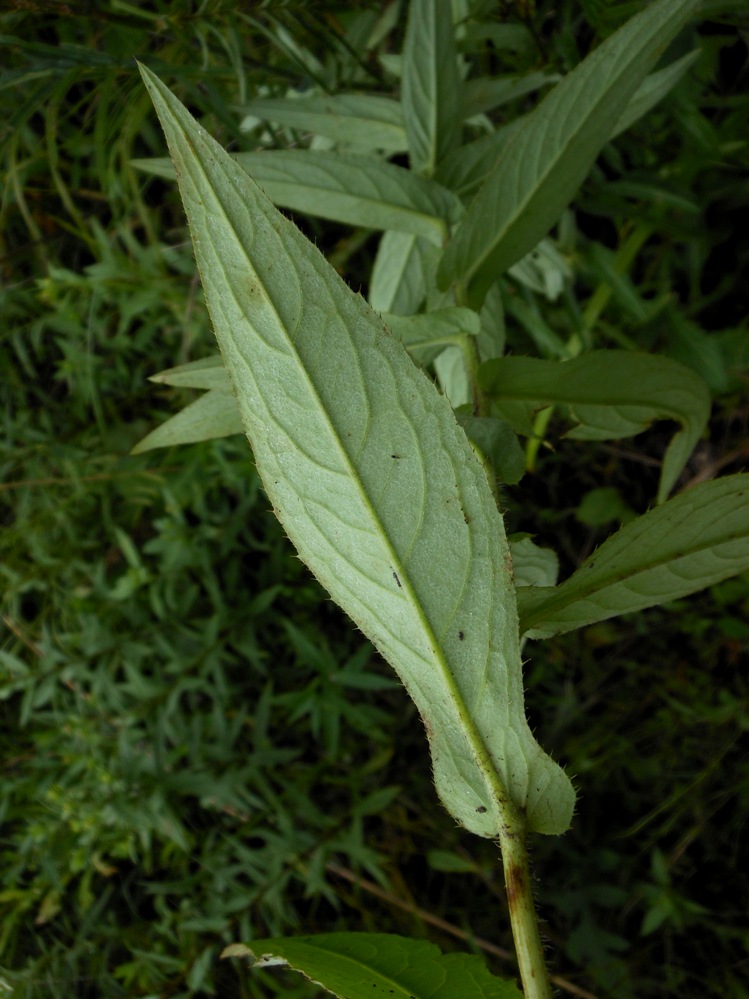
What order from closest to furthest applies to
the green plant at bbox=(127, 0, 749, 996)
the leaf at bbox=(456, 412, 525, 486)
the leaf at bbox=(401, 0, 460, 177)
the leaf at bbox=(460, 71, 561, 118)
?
the green plant at bbox=(127, 0, 749, 996) → the leaf at bbox=(456, 412, 525, 486) → the leaf at bbox=(401, 0, 460, 177) → the leaf at bbox=(460, 71, 561, 118)

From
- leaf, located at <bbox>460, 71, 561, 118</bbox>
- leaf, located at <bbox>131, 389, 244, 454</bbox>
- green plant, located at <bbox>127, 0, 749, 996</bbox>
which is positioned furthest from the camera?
leaf, located at <bbox>460, 71, 561, 118</bbox>

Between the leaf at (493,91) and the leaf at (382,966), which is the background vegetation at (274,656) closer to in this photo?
the leaf at (493,91)

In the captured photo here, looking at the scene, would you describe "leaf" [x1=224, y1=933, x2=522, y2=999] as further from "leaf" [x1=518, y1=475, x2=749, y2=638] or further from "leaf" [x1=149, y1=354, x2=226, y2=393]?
"leaf" [x1=149, y1=354, x2=226, y2=393]

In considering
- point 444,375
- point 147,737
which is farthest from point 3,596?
point 444,375

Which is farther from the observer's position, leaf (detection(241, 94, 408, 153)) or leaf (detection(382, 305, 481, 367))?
leaf (detection(241, 94, 408, 153))

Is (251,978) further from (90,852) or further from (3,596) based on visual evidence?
(3,596)

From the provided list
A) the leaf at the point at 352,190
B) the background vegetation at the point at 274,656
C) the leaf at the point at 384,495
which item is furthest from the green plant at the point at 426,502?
the background vegetation at the point at 274,656

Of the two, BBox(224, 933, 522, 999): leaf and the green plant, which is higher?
the green plant

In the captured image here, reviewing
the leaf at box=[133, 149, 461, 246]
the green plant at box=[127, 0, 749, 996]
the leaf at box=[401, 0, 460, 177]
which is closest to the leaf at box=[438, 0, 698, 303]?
the green plant at box=[127, 0, 749, 996]
